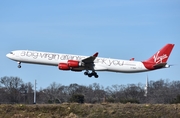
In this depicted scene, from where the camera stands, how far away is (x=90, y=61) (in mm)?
69375

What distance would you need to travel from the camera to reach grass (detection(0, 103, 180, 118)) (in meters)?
34.4

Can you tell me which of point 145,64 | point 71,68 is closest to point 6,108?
point 71,68

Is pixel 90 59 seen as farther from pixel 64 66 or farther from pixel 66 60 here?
pixel 64 66

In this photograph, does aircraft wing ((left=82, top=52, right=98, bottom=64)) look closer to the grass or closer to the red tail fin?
Result: the red tail fin

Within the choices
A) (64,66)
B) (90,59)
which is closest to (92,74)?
(90,59)

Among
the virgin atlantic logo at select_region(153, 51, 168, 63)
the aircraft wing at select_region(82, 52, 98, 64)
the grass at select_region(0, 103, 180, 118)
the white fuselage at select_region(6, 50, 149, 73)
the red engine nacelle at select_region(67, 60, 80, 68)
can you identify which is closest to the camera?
the grass at select_region(0, 103, 180, 118)

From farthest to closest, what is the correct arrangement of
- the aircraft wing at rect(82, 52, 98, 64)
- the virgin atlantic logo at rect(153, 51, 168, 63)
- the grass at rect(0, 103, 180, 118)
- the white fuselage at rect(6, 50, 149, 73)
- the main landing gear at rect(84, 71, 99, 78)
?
1. the main landing gear at rect(84, 71, 99, 78)
2. the virgin atlantic logo at rect(153, 51, 168, 63)
3. the white fuselage at rect(6, 50, 149, 73)
4. the aircraft wing at rect(82, 52, 98, 64)
5. the grass at rect(0, 103, 180, 118)

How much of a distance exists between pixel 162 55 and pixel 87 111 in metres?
36.2

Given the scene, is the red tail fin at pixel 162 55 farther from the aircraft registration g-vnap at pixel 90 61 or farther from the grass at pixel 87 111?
the grass at pixel 87 111

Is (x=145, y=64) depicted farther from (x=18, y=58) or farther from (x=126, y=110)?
(x=126, y=110)

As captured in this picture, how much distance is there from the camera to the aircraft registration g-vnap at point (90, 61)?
6794cm

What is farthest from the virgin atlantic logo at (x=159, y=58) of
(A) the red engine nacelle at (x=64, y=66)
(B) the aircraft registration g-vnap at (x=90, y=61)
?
(A) the red engine nacelle at (x=64, y=66)

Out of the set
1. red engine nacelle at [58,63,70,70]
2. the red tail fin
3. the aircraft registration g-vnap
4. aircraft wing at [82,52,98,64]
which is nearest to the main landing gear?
the aircraft registration g-vnap

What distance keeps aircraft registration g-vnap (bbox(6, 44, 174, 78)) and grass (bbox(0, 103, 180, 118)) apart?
102 feet
